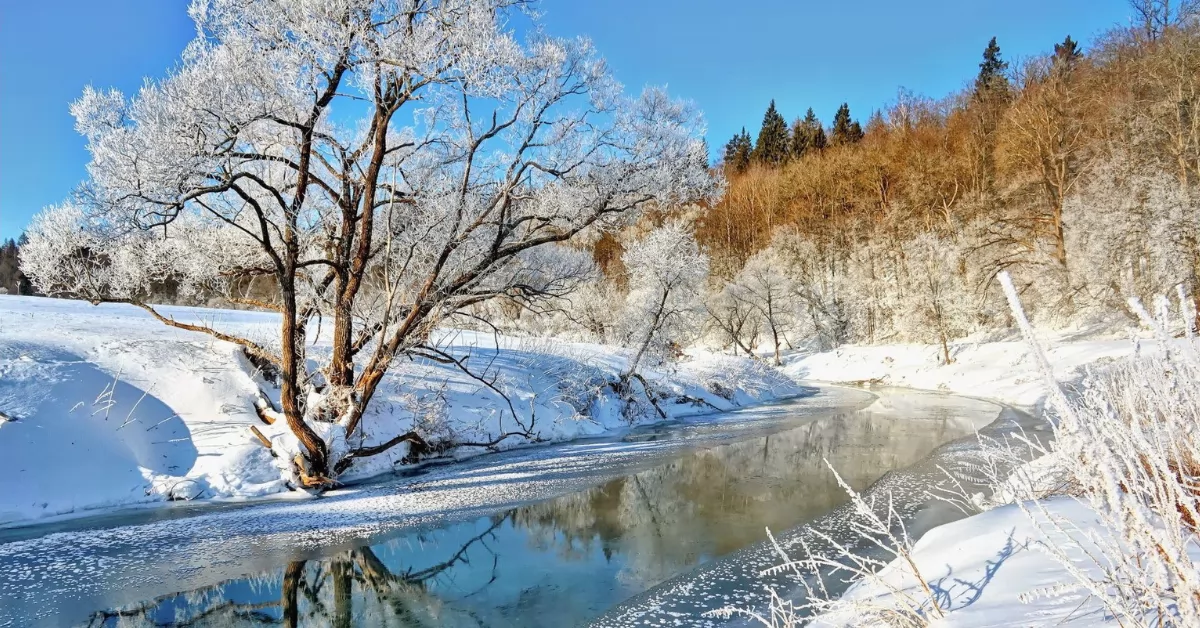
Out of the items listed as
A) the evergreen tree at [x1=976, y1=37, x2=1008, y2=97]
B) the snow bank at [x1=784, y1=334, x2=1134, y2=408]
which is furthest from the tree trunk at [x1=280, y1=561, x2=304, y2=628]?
the evergreen tree at [x1=976, y1=37, x2=1008, y2=97]

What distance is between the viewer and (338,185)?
9.94 meters

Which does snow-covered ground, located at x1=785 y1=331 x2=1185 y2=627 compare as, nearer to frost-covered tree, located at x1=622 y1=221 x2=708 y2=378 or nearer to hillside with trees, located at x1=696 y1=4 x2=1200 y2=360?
hillside with trees, located at x1=696 y1=4 x2=1200 y2=360

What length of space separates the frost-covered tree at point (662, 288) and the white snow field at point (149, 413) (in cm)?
622

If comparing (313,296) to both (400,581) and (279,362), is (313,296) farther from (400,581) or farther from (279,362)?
(400,581)

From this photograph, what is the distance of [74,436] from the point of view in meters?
7.33

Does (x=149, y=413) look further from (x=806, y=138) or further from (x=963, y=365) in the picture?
(x=806, y=138)

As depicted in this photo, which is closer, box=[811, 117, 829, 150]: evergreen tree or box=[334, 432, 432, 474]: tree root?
box=[334, 432, 432, 474]: tree root

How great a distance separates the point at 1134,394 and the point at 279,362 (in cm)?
924

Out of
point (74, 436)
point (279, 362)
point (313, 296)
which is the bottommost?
point (74, 436)

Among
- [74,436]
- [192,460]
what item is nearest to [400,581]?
[192,460]

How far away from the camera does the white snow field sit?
707cm

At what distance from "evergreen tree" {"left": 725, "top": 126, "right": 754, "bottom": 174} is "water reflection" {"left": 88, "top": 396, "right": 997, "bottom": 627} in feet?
150

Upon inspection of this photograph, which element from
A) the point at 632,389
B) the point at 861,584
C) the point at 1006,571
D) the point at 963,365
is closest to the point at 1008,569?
the point at 1006,571

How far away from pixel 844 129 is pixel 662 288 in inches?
1297
